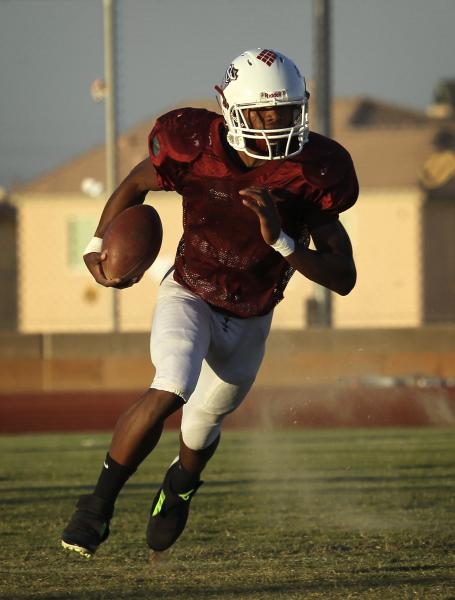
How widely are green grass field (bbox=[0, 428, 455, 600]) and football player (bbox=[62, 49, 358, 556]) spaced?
0.89ft

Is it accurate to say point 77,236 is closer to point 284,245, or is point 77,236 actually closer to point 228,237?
point 228,237

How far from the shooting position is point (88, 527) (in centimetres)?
398

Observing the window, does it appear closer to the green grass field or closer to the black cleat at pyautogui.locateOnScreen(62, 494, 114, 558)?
the green grass field

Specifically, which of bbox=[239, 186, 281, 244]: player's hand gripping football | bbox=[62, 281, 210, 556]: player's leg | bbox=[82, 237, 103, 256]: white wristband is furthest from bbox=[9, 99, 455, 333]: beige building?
bbox=[239, 186, 281, 244]: player's hand gripping football

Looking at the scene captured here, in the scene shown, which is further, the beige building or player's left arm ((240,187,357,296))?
the beige building

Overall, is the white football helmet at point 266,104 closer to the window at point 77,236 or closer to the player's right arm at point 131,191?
the player's right arm at point 131,191

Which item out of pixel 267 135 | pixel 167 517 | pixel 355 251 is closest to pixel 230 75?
pixel 267 135

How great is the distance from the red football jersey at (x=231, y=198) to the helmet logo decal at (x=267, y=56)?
26 centimetres

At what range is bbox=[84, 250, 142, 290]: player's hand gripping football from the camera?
434 cm

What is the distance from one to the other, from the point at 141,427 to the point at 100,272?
633 millimetres

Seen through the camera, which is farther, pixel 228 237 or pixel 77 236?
pixel 77 236

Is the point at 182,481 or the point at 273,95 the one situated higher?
the point at 273,95

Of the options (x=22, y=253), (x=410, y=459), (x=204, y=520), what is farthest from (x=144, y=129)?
(x=204, y=520)

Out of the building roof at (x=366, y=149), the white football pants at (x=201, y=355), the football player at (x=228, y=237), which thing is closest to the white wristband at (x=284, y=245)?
the football player at (x=228, y=237)
